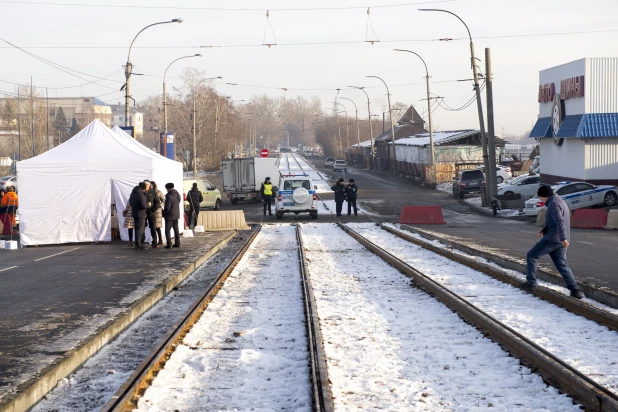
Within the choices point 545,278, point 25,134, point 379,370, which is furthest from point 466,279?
point 25,134

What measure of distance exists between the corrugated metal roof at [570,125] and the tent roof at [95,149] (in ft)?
87.5

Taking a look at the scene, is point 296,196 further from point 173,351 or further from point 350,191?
point 173,351

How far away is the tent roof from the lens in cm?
2366

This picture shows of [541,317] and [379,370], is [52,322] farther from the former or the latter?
[541,317]

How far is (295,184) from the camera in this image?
118ft

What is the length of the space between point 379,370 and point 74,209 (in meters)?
17.6

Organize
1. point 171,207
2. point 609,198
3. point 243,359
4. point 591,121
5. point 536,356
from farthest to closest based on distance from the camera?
point 591,121
point 609,198
point 171,207
point 243,359
point 536,356

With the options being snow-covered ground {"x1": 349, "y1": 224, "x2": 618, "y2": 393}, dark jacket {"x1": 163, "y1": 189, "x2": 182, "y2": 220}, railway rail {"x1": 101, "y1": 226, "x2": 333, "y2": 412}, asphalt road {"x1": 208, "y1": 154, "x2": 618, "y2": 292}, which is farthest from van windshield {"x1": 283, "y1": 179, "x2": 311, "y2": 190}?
railway rail {"x1": 101, "y1": 226, "x2": 333, "y2": 412}

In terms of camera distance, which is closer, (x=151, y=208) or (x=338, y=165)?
(x=151, y=208)

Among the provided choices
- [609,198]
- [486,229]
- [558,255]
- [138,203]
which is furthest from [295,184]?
[558,255]

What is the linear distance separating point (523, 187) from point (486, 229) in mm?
17218

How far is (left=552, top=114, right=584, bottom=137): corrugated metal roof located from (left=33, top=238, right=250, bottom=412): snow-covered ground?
1330 inches

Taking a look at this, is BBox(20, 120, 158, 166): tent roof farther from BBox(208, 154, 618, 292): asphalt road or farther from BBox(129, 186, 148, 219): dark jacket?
BBox(208, 154, 618, 292): asphalt road

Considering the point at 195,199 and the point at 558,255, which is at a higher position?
the point at 195,199
